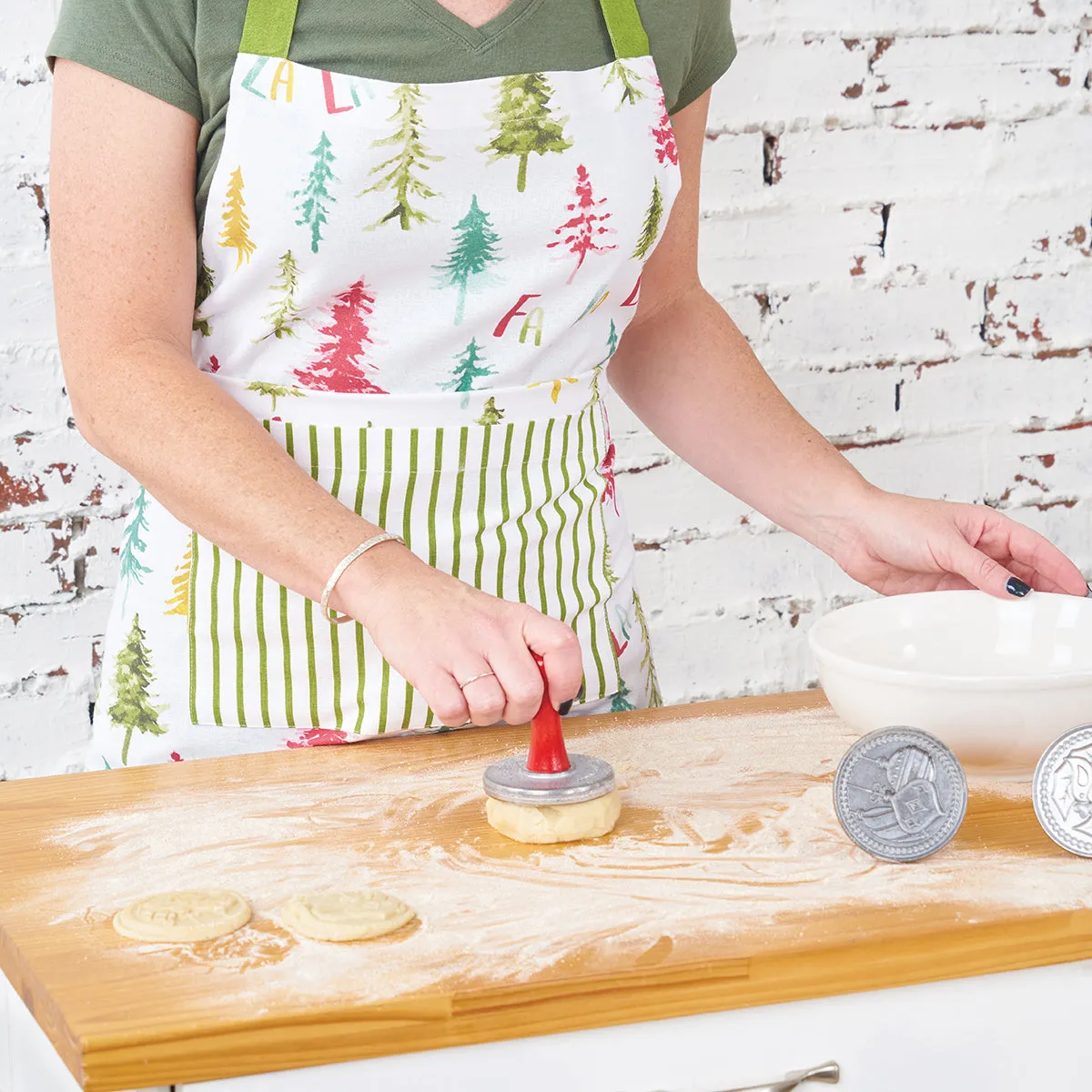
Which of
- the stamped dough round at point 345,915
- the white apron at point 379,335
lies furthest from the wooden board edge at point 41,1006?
the white apron at point 379,335

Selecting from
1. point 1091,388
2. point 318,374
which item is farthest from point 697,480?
point 318,374

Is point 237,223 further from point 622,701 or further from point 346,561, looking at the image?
point 622,701

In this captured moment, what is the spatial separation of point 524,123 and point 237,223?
0.22 meters

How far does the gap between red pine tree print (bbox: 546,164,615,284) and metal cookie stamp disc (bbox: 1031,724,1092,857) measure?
1.65ft

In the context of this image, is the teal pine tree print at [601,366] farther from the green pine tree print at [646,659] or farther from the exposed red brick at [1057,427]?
the exposed red brick at [1057,427]

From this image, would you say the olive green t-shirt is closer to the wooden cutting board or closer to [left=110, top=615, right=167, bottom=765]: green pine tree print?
[left=110, top=615, right=167, bottom=765]: green pine tree print

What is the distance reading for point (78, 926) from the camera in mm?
715

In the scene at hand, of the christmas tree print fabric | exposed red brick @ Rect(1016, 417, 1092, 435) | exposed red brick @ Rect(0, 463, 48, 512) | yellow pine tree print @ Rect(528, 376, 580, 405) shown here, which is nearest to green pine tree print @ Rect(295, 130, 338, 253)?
the christmas tree print fabric

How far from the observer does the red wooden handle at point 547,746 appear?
0.83m

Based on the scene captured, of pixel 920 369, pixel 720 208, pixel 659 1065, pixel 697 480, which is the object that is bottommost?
pixel 659 1065

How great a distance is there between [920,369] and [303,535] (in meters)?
1.00

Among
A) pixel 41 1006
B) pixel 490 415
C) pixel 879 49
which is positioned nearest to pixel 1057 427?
pixel 879 49

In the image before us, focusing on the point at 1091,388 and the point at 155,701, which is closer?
the point at 155,701

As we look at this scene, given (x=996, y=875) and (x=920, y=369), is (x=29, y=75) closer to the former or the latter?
(x=920, y=369)
